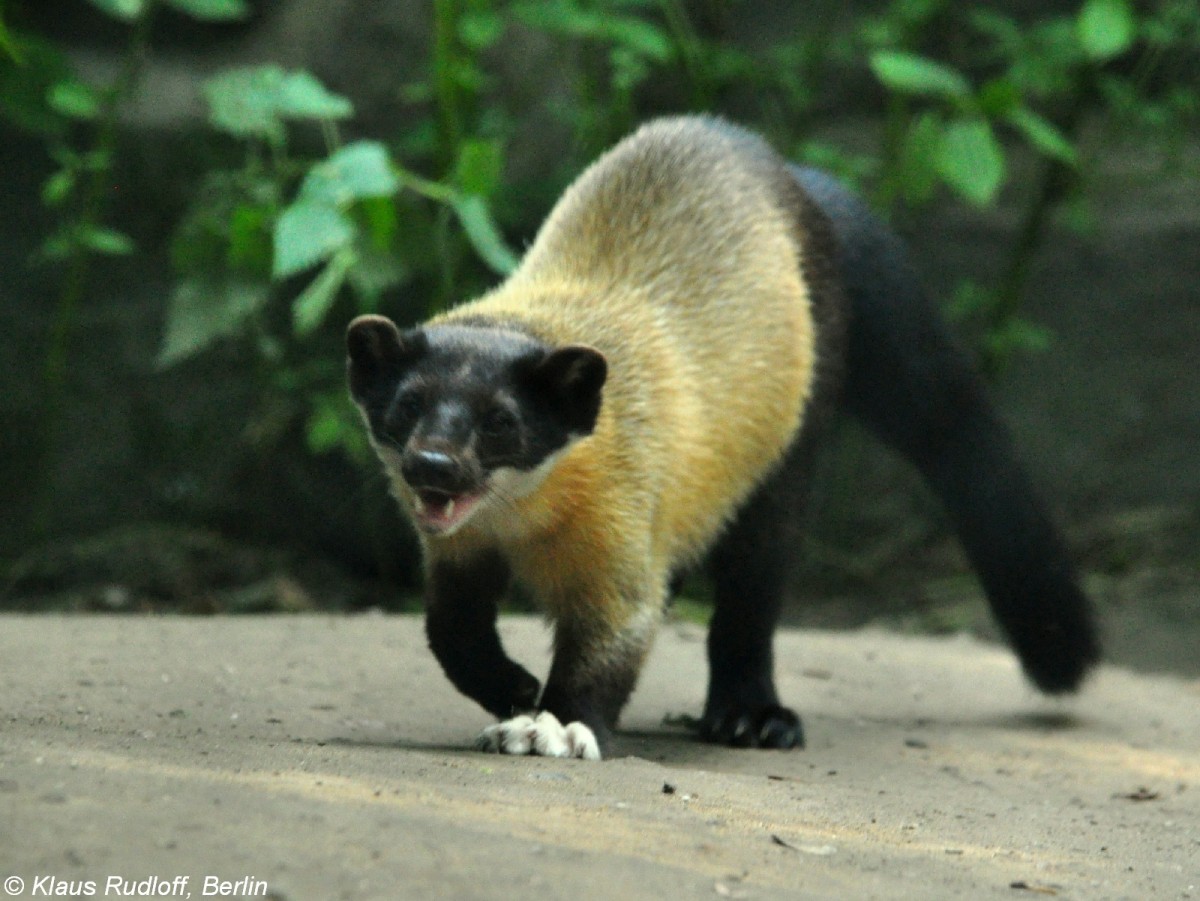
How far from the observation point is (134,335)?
33.0ft

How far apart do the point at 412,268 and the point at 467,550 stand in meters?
4.05

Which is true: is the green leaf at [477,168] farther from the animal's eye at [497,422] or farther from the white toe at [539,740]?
the white toe at [539,740]

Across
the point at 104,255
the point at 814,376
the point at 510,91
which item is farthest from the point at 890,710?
the point at 104,255

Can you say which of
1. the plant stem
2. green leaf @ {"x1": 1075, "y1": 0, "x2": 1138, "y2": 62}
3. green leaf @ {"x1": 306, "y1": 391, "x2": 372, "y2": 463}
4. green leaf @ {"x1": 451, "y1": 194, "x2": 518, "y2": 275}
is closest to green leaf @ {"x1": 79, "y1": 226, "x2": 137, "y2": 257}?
the plant stem

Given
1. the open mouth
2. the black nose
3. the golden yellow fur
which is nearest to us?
the black nose

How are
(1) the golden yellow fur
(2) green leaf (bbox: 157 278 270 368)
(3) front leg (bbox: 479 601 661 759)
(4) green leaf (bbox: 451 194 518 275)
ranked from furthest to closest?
(2) green leaf (bbox: 157 278 270 368) < (4) green leaf (bbox: 451 194 518 275) < (1) the golden yellow fur < (3) front leg (bbox: 479 601 661 759)

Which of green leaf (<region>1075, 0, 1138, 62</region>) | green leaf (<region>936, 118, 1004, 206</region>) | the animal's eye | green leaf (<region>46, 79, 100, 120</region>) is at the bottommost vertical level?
the animal's eye

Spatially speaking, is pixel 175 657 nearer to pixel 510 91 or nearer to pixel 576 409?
pixel 576 409

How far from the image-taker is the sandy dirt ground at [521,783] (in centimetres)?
288

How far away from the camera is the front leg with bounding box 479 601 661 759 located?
4.93 metres

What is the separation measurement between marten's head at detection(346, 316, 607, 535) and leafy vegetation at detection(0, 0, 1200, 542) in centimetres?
189

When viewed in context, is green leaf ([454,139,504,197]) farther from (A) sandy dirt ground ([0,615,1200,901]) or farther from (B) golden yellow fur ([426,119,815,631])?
(A) sandy dirt ground ([0,615,1200,901])

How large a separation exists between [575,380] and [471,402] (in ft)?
1.17

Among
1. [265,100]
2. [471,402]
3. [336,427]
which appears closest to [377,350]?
[471,402]
